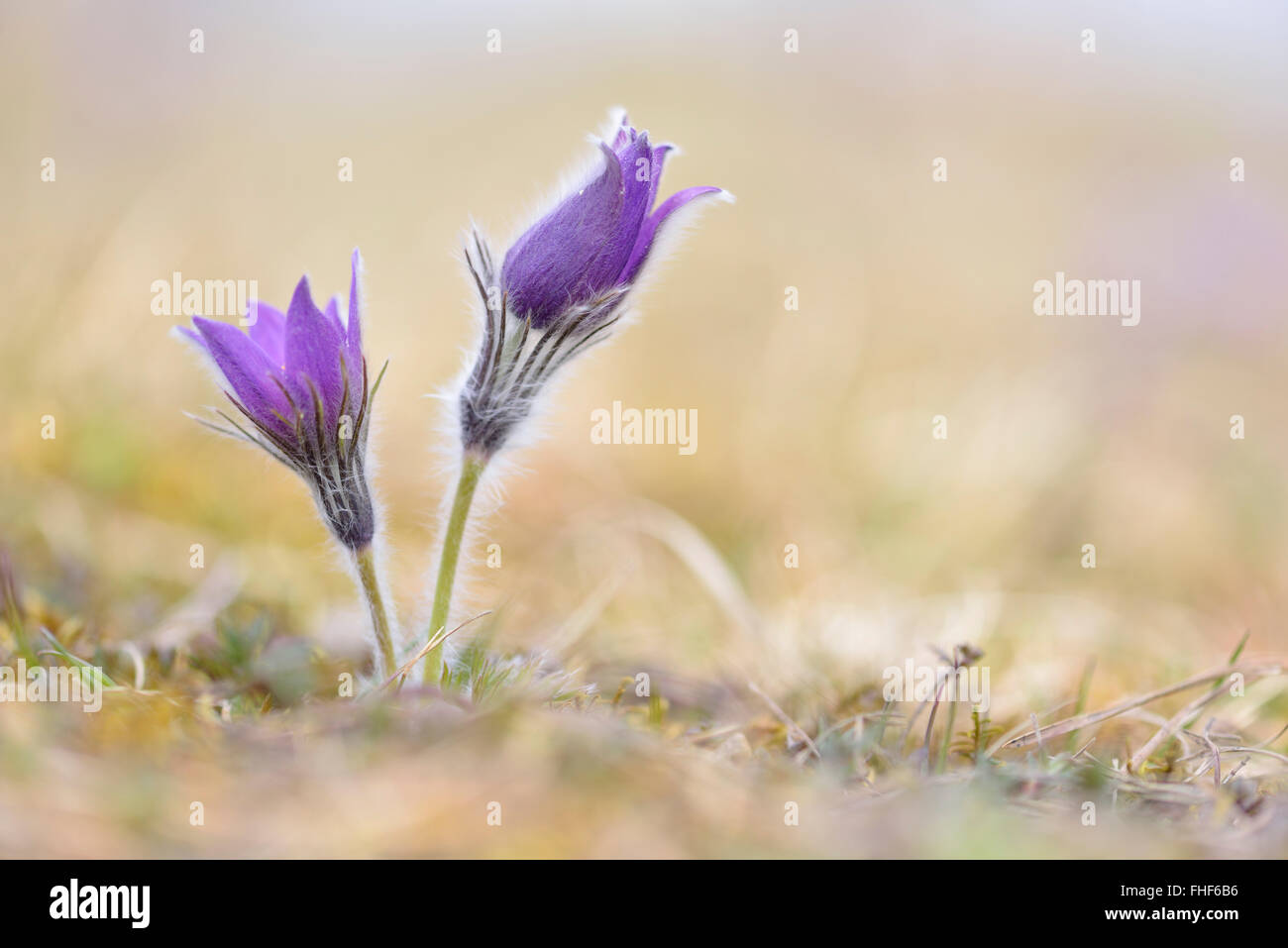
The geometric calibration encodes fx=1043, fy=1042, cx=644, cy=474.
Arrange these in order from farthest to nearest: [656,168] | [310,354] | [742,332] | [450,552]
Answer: [742,332] → [450,552] → [656,168] → [310,354]

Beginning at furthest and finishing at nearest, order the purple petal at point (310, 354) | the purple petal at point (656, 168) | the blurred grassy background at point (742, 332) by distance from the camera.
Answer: the blurred grassy background at point (742, 332), the purple petal at point (656, 168), the purple petal at point (310, 354)

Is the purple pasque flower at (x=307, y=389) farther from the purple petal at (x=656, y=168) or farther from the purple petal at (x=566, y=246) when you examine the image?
the purple petal at (x=656, y=168)

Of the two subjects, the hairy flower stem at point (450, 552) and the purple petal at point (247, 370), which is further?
the hairy flower stem at point (450, 552)

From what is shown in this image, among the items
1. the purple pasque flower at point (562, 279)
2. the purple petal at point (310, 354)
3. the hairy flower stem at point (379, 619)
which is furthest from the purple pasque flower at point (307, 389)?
the purple pasque flower at point (562, 279)

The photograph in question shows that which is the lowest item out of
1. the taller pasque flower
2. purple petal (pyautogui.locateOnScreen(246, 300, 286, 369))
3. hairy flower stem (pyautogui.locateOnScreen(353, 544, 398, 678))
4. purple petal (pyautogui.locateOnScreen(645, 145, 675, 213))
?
hairy flower stem (pyautogui.locateOnScreen(353, 544, 398, 678))

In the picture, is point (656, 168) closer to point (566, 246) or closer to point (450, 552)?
point (566, 246)

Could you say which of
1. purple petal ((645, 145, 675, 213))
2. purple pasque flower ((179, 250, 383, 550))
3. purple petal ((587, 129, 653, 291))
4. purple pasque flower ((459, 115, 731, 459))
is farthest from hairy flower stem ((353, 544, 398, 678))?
purple petal ((645, 145, 675, 213))

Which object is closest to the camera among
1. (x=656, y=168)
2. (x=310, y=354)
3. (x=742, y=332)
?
(x=310, y=354)

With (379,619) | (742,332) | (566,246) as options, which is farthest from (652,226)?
(742,332)

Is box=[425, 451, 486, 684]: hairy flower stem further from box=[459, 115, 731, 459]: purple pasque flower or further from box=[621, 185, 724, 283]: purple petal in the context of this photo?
box=[621, 185, 724, 283]: purple petal
